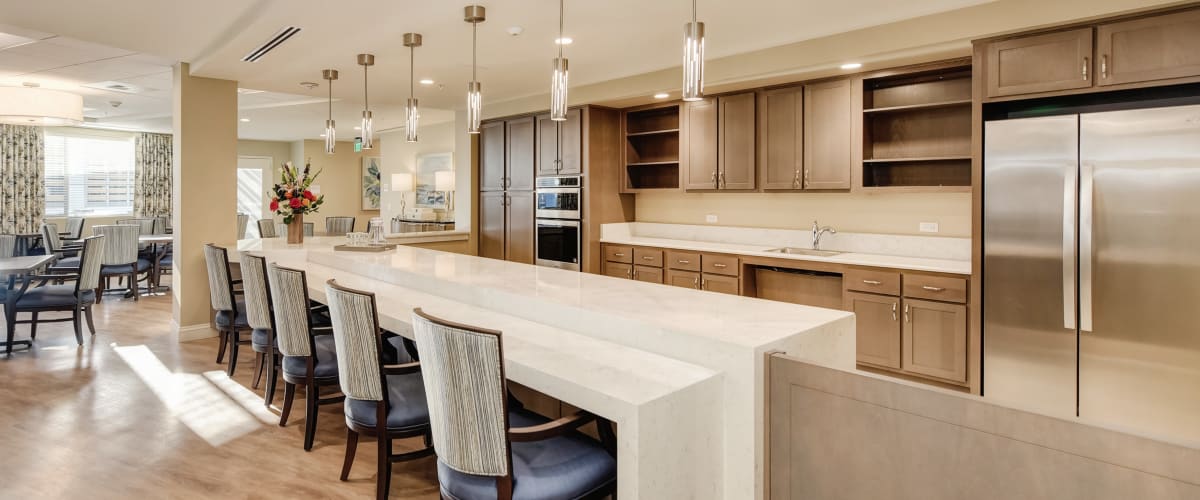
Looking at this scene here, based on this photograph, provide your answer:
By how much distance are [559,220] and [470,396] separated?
4501 mm

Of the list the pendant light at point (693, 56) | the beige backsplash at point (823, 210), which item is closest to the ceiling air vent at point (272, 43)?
the pendant light at point (693, 56)

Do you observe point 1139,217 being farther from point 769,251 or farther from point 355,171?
point 355,171

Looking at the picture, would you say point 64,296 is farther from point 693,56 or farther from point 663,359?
point 693,56

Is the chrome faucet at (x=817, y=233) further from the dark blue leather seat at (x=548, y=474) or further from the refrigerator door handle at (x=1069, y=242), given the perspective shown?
the dark blue leather seat at (x=548, y=474)

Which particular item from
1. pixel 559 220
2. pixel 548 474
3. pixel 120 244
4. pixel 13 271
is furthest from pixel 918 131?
pixel 120 244

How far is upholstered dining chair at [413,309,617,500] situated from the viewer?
→ 5.56 feet

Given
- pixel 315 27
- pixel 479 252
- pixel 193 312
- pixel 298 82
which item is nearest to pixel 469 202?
pixel 479 252

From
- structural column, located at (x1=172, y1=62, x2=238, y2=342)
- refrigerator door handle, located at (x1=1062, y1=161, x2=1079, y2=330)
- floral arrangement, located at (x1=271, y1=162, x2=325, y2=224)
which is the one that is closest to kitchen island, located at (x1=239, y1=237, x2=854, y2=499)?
refrigerator door handle, located at (x1=1062, y1=161, x2=1079, y2=330)

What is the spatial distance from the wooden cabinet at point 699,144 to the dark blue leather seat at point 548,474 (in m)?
3.65

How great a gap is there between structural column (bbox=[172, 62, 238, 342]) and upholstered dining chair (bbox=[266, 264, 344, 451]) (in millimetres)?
2850

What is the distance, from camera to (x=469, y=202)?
7.19 m

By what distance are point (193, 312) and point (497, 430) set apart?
5.00 metres

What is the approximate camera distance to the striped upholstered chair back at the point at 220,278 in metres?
4.05

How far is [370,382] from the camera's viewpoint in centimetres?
236
